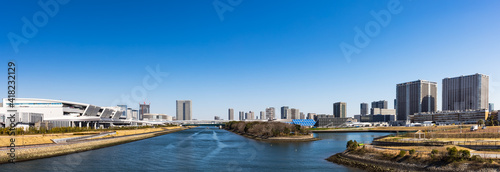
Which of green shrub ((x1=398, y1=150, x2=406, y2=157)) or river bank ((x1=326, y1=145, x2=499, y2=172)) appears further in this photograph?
green shrub ((x1=398, y1=150, x2=406, y2=157))

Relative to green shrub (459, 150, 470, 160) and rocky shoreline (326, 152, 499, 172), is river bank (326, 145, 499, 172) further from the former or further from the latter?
green shrub (459, 150, 470, 160)

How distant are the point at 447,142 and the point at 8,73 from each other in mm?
55052

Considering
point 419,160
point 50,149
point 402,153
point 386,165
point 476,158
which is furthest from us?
point 50,149

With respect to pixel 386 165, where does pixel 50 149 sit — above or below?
below

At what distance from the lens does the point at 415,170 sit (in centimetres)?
3253

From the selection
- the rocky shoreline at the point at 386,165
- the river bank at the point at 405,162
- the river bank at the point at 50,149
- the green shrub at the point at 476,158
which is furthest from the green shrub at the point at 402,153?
the river bank at the point at 50,149

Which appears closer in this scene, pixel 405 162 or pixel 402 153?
pixel 405 162

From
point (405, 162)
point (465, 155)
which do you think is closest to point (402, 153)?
point (405, 162)

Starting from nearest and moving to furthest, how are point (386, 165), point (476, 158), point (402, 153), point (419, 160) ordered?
point (476, 158) < point (419, 160) < point (402, 153) < point (386, 165)

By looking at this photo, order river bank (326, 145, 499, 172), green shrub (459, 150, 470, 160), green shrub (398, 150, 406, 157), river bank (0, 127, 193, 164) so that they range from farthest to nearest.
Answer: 1. river bank (0, 127, 193, 164)
2. green shrub (398, 150, 406, 157)
3. green shrub (459, 150, 470, 160)
4. river bank (326, 145, 499, 172)

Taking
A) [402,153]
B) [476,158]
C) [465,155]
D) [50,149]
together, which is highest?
Result: [465,155]

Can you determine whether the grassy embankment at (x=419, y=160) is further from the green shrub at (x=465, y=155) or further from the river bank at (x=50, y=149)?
the river bank at (x=50, y=149)

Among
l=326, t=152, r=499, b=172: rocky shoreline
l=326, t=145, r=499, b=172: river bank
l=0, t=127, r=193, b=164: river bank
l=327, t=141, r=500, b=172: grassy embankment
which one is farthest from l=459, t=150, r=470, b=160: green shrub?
l=0, t=127, r=193, b=164: river bank

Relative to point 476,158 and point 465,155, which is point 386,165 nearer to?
point 465,155
